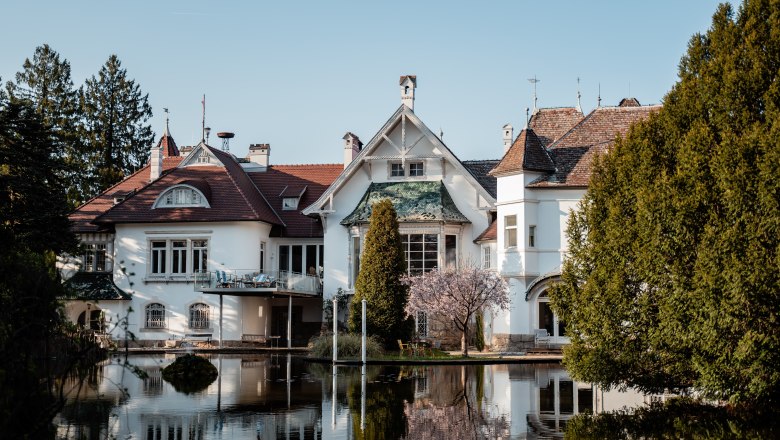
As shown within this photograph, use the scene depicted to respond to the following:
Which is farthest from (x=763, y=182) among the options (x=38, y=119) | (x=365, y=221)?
(x=365, y=221)

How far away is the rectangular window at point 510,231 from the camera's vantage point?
36.8 m

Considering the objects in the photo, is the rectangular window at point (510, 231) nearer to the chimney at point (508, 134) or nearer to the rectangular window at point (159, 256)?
the chimney at point (508, 134)

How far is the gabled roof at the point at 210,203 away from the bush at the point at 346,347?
10494 mm

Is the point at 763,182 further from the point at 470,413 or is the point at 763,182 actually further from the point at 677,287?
the point at 470,413

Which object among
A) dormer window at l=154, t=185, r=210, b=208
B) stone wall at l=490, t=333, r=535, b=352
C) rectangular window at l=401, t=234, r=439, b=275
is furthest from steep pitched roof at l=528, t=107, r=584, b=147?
dormer window at l=154, t=185, r=210, b=208

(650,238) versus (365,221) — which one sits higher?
(365,221)

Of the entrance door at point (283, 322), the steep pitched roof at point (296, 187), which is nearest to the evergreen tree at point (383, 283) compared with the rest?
the steep pitched roof at point (296, 187)

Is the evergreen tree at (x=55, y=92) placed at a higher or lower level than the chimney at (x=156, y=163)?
higher

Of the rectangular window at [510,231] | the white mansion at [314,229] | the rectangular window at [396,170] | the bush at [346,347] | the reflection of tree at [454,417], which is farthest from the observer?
the rectangular window at [396,170]

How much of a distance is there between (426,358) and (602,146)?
10619 millimetres

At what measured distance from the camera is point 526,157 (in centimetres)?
3609

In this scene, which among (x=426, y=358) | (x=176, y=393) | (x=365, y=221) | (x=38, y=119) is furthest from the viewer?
(x=365, y=221)

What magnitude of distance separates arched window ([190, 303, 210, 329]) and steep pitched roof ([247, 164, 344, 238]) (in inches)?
187

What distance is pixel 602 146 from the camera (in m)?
36.2
